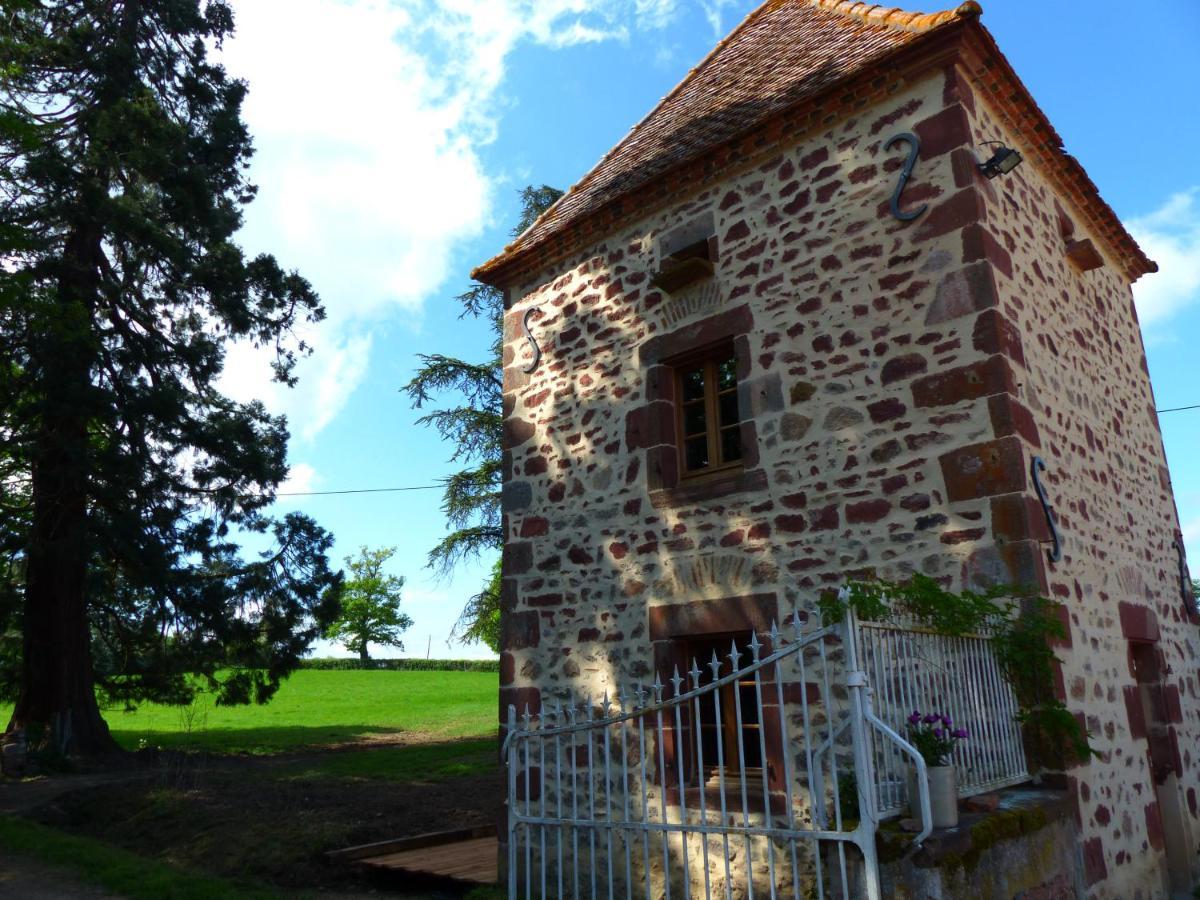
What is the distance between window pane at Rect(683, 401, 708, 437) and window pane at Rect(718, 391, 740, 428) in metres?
0.18

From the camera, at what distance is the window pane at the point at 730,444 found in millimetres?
7055

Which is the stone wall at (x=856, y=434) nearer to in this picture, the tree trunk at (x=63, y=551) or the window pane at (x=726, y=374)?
the window pane at (x=726, y=374)

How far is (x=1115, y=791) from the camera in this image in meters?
5.70

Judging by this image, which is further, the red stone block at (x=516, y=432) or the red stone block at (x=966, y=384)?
the red stone block at (x=516, y=432)

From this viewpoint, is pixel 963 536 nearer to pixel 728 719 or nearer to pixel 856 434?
pixel 856 434

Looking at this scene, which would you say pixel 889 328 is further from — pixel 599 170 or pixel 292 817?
pixel 292 817

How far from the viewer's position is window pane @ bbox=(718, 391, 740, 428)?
281 inches

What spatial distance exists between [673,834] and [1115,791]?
2.97 metres

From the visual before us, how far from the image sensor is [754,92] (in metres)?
7.99

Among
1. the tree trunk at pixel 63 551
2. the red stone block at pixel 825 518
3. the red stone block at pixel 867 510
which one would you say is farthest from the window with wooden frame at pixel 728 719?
the tree trunk at pixel 63 551

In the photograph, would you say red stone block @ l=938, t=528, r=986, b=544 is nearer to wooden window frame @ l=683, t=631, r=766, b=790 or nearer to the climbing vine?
the climbing vine

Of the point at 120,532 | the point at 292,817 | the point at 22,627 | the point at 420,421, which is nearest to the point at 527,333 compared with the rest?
the point at 292,817

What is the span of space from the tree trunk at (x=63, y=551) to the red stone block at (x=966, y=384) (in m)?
10.8

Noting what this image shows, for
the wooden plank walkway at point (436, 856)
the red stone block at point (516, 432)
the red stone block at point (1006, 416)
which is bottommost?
the wooden plank walkway at point (436, 856)
